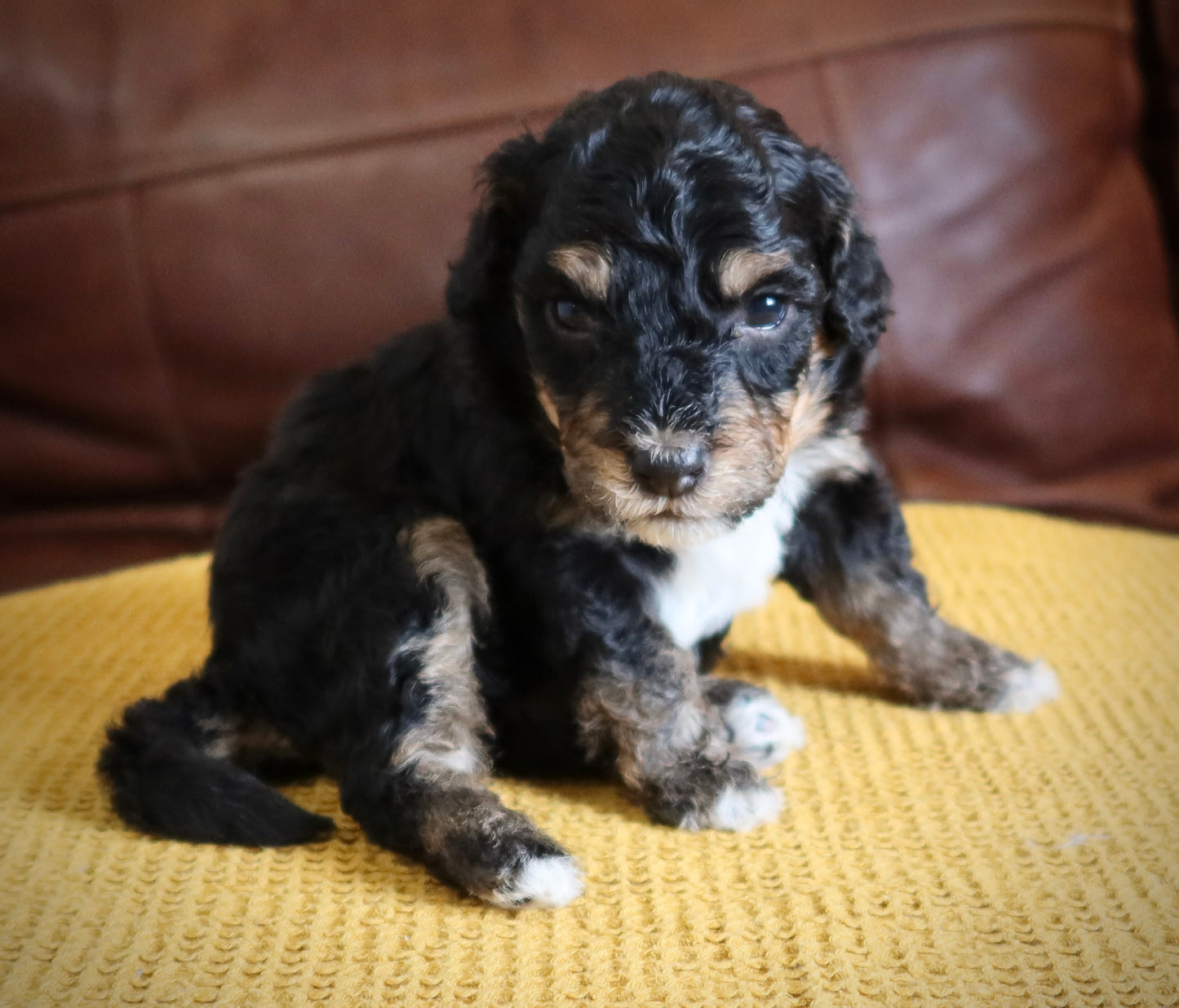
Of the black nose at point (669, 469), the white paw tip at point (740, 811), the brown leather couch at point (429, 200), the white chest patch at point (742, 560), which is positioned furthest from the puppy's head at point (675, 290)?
the brown leather couch at point (429, 200)

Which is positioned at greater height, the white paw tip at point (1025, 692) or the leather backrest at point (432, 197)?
the leather backrest at point (432, 197)

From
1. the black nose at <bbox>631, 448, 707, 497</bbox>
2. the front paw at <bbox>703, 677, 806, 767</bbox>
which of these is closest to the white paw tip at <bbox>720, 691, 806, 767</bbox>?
the front paw at <bbox>703, 677, 806, 767</bbox>

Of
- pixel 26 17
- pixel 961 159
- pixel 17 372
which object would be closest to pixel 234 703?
pixel 17 372

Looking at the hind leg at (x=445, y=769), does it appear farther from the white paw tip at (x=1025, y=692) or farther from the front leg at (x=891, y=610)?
the white paw tip at (x=1025, y=692)

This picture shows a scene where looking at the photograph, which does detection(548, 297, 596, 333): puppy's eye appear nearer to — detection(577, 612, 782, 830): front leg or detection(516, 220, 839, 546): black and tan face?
detection(516, 220, 839, 546): black and tan face

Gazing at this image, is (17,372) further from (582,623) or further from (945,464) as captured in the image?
(945,464)

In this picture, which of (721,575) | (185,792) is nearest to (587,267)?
(721,575)
